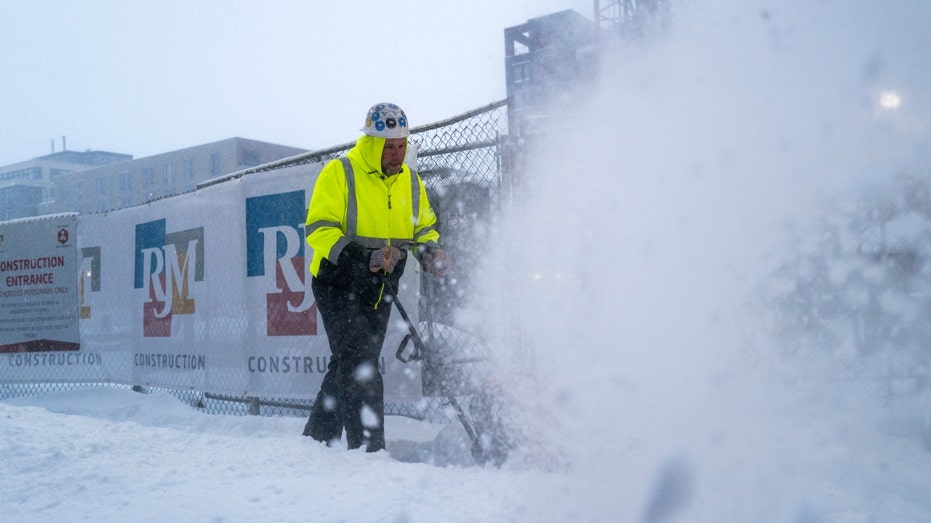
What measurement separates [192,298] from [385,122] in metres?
3.58

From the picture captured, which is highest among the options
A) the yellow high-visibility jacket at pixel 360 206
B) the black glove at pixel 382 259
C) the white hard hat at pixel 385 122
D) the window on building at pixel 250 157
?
the window on building at pixel 250 157

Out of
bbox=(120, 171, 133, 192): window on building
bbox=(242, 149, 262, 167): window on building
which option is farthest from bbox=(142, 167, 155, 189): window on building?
bbox=(242, 149, 262, 167): window on building

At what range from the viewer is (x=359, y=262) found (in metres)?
3.72

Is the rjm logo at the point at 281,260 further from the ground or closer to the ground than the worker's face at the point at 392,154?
closer to the ground

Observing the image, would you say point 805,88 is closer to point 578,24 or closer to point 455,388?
point 455,388

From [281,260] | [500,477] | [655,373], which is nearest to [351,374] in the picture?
[500,477]

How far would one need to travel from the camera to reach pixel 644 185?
6047 millimetres

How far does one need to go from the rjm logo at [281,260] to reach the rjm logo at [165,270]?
874 millimetres

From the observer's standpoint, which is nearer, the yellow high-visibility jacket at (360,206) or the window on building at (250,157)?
the yellow high-visibility jacket at (360,206)

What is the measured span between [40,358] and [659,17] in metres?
7.48

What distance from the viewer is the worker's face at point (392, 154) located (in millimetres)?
3742

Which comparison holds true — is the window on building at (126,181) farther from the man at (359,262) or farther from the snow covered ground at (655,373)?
the man at (359,262)

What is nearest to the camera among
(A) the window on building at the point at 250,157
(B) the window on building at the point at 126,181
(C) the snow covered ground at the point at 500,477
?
(C) the snow covered ground at the point at 500,477

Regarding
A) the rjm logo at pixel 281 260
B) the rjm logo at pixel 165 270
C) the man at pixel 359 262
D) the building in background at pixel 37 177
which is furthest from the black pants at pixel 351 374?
the building in background at pixel 37 177
